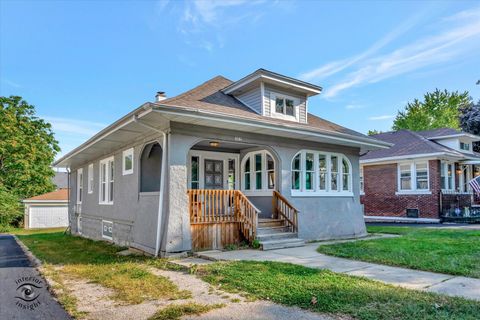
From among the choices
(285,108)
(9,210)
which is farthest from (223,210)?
(9,210)

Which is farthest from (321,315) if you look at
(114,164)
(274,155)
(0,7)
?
(0,7)

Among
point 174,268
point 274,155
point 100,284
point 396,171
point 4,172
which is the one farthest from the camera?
point 4,172

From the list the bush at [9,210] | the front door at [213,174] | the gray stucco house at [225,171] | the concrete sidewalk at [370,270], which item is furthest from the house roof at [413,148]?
the bush at [9,210]

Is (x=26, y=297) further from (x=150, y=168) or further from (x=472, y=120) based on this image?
(x=472, y=120)

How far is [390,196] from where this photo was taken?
62.3ft

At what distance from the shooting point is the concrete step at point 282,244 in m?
8.48

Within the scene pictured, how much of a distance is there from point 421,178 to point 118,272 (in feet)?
54.5

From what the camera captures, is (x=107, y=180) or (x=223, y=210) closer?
(x=223, y=210)

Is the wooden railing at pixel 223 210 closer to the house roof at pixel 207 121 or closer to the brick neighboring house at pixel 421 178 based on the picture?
the house roof at pixel 207 121

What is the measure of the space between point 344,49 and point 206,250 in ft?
35.0

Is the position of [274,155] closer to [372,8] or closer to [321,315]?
[372,8]

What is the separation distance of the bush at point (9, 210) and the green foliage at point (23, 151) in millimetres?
1817

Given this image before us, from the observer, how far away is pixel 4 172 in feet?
93.7

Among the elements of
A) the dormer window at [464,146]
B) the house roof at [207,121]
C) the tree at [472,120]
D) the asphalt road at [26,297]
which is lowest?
the asphalt road at [26,297]
